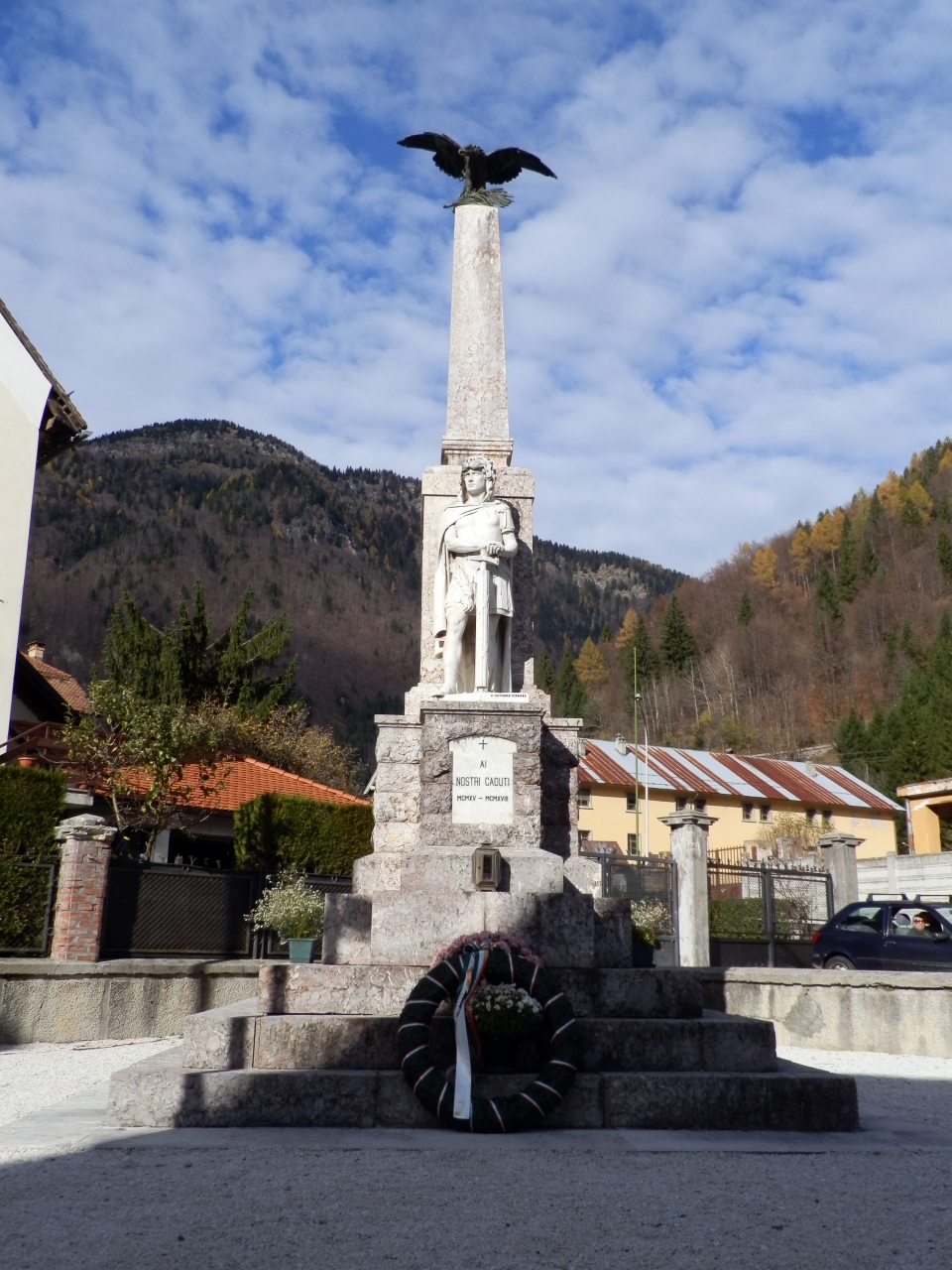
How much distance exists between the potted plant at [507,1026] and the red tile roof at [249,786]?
16040 millimetres

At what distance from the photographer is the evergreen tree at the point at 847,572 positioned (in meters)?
85.4

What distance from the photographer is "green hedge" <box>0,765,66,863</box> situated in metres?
12.2

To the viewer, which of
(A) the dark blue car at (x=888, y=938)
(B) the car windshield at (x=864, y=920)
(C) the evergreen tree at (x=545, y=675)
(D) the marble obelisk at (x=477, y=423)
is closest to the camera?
(D) the marble obelisk at (x=477, y=423)

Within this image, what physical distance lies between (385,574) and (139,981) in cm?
11612

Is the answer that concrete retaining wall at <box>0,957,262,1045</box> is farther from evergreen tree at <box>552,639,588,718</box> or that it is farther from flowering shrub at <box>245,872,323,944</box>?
evergreen tree at <box>552,639,588,718</box>

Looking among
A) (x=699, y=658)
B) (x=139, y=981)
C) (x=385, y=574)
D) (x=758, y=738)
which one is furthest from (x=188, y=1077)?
(x=385, y=574)

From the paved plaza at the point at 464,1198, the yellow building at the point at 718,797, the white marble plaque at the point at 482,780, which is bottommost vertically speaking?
the paved plaza at the point at 464,1198

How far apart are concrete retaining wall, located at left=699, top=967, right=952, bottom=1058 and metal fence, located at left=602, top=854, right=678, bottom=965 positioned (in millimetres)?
3618

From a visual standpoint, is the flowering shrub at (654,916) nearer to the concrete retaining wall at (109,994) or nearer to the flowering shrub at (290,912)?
the flowering shrub at (290,912)

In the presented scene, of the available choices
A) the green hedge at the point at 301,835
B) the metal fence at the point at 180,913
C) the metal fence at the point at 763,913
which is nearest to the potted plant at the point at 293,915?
the metal fence at the point at 180,913

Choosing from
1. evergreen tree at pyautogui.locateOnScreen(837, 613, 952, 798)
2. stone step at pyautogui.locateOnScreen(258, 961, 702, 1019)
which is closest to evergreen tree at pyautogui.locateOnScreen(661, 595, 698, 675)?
evergreen tree at pyautogui.locateOnScreen(837, 613, 952, 798)

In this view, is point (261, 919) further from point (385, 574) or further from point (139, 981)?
point (385, 574)

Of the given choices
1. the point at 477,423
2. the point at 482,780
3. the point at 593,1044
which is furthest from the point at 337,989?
the point at 477,423

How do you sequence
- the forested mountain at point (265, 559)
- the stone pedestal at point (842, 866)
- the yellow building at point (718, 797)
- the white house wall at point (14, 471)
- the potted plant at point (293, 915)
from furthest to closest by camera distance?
the forested mountain at point (265, 559) < the yellow building at point (718, 797) < the white house wall at point (14, 471) < the stone pedestal at point (842, 866) < the potted plant at point (293, 915)
